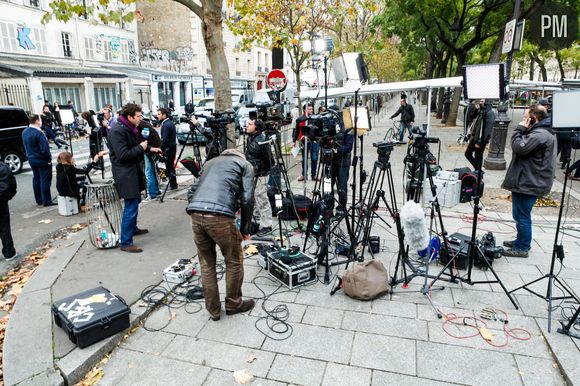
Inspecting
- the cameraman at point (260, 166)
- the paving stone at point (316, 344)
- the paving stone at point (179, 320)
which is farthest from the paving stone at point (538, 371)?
the cameraman at point (260, 166)

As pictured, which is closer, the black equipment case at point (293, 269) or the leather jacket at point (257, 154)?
the black equipment case at point (293, 269)

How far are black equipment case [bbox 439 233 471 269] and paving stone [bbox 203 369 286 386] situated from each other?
2.89 meters

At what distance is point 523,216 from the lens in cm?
531

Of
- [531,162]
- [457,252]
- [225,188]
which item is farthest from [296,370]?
[531,162]

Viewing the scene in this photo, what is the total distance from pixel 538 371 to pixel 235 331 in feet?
8.71

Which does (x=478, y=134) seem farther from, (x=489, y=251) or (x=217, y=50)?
(x=217, y=50)

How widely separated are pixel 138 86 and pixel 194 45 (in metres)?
8.34

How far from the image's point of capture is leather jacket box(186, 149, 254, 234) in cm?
373

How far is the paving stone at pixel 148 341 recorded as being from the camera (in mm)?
3655

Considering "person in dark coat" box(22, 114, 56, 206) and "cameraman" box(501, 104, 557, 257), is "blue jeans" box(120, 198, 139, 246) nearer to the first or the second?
"person in dark coat" box(22, 114, 56, 206)

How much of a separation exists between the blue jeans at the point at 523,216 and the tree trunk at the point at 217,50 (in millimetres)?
4767

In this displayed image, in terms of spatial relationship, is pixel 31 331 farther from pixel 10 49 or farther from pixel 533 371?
Answer: pixel 10 49

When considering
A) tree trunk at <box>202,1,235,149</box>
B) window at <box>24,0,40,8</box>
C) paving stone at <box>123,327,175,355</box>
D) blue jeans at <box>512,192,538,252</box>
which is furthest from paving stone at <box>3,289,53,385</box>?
window at <box>24,0,40,8</box>

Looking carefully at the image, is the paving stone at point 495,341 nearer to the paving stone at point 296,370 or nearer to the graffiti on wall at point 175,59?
the paving stone at point 296,370
